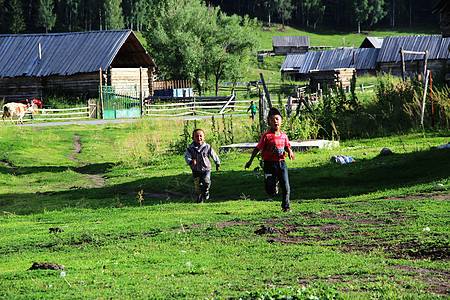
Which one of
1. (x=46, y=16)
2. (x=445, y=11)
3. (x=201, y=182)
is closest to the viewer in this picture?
(x=201, y=182)

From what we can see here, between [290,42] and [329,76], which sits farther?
[290,42]

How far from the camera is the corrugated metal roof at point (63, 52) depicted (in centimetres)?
4341

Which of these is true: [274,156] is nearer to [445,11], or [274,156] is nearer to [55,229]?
[55,229]

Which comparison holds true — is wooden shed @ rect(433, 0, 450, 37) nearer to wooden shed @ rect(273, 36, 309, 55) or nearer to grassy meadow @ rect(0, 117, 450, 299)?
grassy meadow @ rect(0, 117, 450, 299)

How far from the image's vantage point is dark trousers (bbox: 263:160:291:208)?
981 cm

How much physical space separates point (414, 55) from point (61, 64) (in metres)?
38.7

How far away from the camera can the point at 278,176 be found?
32.7 ft

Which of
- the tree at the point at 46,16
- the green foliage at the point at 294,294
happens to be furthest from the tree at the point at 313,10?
the green foliage at the point at 294,294

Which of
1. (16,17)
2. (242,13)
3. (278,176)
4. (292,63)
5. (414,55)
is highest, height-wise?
(242,13)

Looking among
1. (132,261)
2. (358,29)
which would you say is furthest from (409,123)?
(358,29)

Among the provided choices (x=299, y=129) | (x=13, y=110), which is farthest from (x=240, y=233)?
(x=13, y=110)

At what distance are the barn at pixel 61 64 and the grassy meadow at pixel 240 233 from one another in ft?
90.0

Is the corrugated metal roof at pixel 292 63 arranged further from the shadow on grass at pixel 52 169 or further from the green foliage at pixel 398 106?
the shadow on grass at pixel 52 169

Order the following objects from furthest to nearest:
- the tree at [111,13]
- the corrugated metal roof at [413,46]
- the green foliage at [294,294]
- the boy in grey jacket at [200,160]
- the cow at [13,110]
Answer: the tree at [111,13] < the corrugated metal roof at [413,46] < the cow at [13,110] < the boy in grey jacket at [200,160] < the green foliage at [294,294]
